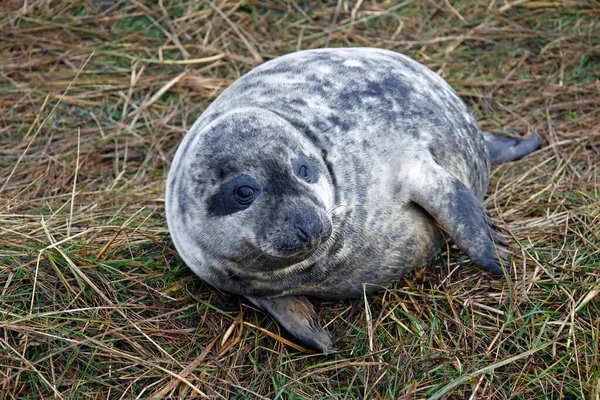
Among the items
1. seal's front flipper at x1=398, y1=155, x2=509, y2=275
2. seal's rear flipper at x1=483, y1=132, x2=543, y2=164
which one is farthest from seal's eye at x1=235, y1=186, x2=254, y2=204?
seal's rear flipper at x1=483, y1=132, x2=543, y2=164

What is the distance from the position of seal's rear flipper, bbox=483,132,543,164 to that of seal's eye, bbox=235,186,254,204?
6.26 ft

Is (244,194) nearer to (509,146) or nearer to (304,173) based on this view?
(304,173)

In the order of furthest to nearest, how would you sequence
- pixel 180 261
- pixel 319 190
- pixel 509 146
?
pixel 509 146 → pixel 180 261 → pixel 319 190

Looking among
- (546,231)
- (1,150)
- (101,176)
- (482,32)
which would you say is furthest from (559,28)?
(1,150)

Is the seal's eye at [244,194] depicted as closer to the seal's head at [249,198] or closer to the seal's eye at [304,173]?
the seal's head at [249,198]

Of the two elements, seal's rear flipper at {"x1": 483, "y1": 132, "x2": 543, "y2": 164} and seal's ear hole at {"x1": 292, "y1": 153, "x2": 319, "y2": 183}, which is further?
seal's rear flipper at {"x1": 483, "y1": 132, "x2": 543, "y2": 164}

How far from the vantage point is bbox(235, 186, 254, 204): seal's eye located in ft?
8.33

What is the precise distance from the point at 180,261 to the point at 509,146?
1927 millimetres

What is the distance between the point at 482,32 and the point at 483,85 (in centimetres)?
59

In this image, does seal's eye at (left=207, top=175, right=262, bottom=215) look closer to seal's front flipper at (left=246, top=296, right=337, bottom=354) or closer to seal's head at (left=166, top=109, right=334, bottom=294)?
seal's head at (left=166, top=109, right=334, bottom=294)

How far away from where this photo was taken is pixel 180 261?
3.20 metres

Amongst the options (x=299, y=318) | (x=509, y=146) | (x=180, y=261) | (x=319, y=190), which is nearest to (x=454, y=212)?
(x=319, y=190)

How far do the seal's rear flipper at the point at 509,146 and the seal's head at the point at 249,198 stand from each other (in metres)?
1.55

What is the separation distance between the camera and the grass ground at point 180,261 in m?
2.60
